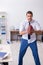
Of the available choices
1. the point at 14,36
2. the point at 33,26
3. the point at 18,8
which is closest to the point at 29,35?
the point at 33,26

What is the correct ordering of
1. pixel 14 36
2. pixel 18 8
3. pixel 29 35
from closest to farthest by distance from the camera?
1. pixel 29 35
2. pixel 18 8
3. pixel 14 36

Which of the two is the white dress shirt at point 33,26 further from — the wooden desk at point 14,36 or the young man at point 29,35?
the wooden desk at point 14,36

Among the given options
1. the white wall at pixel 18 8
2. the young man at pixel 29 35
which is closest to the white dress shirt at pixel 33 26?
the young man at pixel 29 35

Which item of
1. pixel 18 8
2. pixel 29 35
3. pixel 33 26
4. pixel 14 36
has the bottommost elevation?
pixel 14 36

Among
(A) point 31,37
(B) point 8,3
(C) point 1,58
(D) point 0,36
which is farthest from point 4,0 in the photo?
(C) point 1,58

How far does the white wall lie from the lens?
6.28 metres

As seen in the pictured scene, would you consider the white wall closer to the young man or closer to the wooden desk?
the wooden desk

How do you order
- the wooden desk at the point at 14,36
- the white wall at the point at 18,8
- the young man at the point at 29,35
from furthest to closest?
the wooden desk at the point at 14,36 < the white wall at the point at 18,8 < the young man at the point at 29,35

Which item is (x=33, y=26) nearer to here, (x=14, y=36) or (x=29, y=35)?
(x=29, y=35)

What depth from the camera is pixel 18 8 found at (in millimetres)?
6316

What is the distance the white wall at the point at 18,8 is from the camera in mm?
6281

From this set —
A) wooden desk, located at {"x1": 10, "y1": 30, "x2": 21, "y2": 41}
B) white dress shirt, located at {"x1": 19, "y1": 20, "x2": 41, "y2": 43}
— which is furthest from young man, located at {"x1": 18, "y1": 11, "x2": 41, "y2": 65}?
wooden desk, located at {"x1": 10, "y1": 30, "x2": 21, "y2": 41}

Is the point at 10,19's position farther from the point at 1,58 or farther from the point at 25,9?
the point at 1,58

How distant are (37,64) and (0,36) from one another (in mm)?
3433
